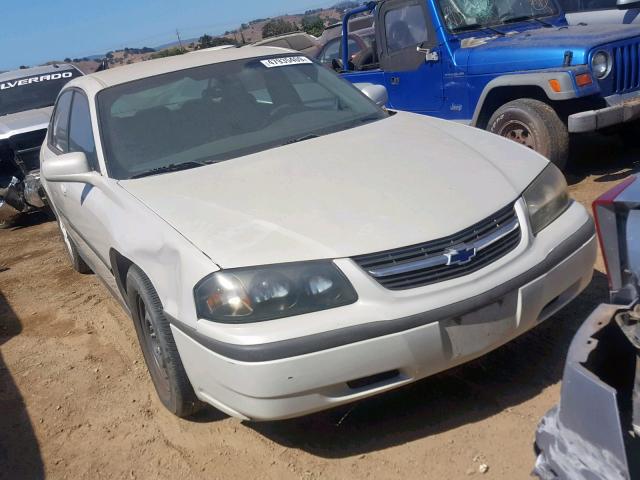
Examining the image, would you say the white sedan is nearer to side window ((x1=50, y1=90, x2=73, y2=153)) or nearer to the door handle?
side window ((x1=50, y1=90, x2=73, y2=153))

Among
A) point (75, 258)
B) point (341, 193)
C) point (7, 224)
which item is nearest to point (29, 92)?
point (7, 224)

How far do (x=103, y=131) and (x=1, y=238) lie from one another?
17.6ft

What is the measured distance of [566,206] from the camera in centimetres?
332

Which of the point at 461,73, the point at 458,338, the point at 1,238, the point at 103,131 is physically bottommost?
the point at 1,238

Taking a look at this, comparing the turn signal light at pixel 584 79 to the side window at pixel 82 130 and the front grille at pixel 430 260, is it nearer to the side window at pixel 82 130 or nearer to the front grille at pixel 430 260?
the front grille at pixel 430 260

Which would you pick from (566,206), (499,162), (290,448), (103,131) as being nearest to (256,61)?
(103,131)

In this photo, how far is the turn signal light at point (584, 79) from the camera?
18.2 feet

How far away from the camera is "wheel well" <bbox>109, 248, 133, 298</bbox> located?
3.59m

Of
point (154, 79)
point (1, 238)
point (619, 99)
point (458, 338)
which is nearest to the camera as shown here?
point (458, 338)

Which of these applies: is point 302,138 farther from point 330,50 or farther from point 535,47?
point 330,50

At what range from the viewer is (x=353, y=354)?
2596 millimetres


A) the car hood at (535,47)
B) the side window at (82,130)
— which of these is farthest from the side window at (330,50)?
the side window at (82,130)

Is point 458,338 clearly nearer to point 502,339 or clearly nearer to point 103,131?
point 502,339

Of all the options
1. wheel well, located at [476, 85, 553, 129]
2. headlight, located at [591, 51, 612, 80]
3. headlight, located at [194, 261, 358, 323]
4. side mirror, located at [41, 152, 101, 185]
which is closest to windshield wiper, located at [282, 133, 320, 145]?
side mirror, located at [41, 152, 101, 185]
